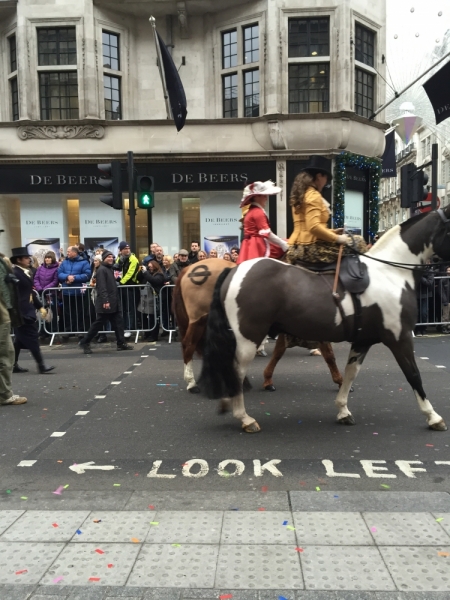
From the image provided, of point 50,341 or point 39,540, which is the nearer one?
point 39,540

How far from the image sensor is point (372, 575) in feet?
8.57

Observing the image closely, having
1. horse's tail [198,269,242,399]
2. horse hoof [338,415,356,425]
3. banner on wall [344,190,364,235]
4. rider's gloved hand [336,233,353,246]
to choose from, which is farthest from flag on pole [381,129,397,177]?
horse's tail [198,269,242,399]

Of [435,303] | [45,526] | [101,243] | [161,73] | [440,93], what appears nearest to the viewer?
[45,526]

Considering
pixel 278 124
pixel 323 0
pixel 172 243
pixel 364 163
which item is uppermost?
pixel 323 0

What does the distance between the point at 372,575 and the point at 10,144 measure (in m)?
18.5

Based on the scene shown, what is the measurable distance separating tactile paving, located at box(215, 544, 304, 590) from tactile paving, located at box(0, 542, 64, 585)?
3.05ft

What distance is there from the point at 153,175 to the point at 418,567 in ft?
55.3

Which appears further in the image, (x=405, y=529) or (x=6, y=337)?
(x=6, y=337)

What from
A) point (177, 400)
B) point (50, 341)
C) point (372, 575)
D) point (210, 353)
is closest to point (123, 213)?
point (50, 341)

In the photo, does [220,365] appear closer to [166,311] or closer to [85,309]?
[166,311]

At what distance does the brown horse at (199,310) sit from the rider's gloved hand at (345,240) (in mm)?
1590

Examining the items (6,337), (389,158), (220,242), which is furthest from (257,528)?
(389,158)

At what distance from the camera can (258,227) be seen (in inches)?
244

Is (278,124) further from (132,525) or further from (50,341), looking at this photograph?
(132,525)
